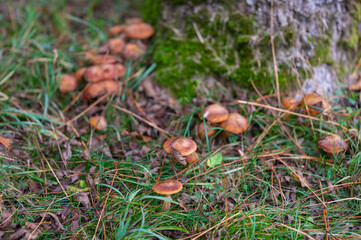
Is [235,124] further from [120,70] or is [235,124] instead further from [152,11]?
[152,11]

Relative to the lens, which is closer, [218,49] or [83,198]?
[83,198]

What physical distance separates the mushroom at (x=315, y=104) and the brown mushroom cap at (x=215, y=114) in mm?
935

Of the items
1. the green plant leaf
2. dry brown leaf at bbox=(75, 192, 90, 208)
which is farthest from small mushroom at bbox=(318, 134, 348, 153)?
dry brown leaf at bbox=(75, 192, 90, 208)

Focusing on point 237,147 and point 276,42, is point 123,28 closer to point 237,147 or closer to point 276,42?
point 276,42

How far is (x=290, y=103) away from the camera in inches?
135

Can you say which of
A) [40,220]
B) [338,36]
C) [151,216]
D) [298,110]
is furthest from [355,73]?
[40,220]

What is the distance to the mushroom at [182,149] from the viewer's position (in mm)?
2777

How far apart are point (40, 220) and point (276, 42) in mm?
3125

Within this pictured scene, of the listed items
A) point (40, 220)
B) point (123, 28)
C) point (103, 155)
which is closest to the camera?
point (40, 220)

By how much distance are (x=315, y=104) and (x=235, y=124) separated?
37.6 inches

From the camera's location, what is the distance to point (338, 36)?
3.82 meters

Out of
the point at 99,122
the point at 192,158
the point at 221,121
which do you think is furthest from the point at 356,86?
the point at 99,122

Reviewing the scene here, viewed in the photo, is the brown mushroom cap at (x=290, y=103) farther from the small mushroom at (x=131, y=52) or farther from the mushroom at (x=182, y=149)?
the small mushroom at (x=131, y=52)

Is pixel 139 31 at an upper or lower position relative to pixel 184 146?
upper
